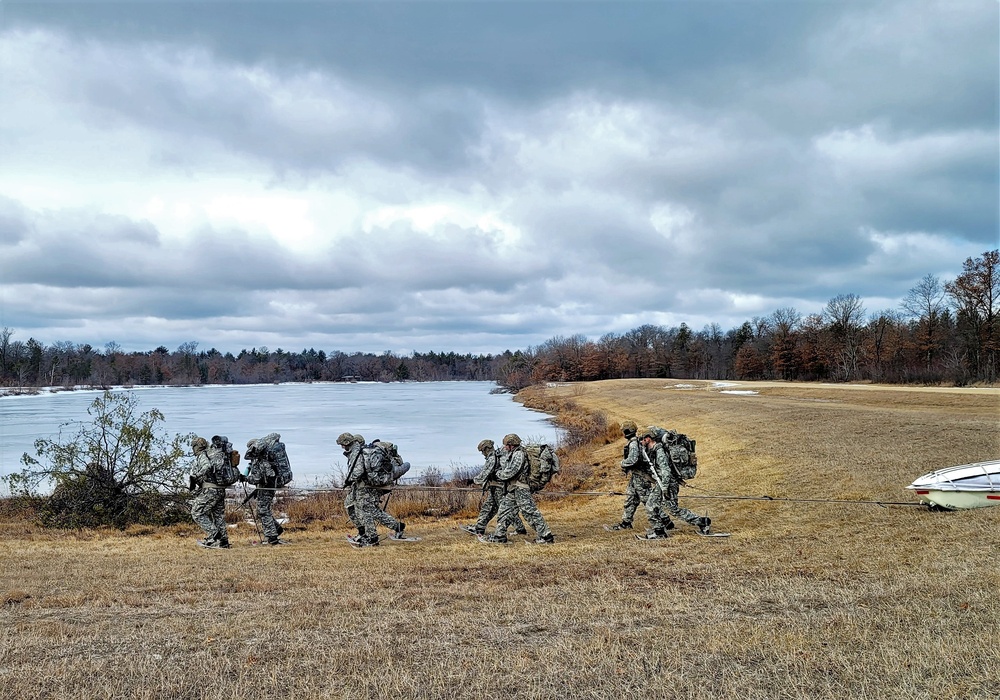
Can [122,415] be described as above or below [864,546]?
above

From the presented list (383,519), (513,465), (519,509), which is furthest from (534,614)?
A: (383,519)

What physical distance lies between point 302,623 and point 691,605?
4009 mm

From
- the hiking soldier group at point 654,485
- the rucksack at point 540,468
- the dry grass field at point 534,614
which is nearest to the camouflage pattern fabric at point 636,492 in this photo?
the hiking soldier group at point 654,485

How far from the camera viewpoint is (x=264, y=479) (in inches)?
491

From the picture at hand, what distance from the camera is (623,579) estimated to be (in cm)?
820

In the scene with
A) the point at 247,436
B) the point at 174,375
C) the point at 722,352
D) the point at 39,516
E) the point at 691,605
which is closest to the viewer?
the point at 691,605

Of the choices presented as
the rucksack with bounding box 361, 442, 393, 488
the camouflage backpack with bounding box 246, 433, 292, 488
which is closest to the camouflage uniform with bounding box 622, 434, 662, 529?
the rucksack with bounding box 361, 442, 393, 488

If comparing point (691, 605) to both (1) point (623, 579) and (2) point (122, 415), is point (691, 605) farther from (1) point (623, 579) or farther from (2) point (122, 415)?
(2) point (122, 415)

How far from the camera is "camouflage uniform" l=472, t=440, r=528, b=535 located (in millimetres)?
12141

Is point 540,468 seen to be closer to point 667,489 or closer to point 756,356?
point 667,489

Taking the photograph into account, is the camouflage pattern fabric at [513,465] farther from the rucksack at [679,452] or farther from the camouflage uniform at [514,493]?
the rucksack at [679,452]

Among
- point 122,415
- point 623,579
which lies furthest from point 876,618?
point 122,415

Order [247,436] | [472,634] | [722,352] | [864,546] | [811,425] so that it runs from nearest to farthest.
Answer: [472,634]
[864,546]
[811,425]
[247,436]
[722,352]

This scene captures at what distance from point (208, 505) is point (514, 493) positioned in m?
5.65
